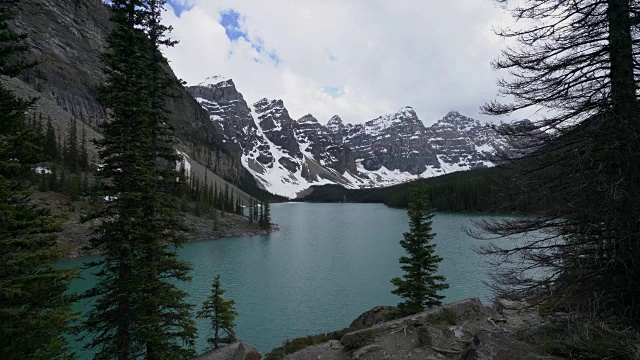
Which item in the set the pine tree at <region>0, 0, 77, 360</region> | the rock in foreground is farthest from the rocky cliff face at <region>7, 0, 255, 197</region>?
the rock in foreground

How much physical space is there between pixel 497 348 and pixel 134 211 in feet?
36.0

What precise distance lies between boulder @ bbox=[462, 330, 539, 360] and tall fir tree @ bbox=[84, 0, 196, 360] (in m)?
9.34

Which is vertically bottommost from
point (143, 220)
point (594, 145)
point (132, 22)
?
point (143, 220)

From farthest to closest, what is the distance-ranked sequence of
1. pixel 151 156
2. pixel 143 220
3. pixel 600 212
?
pixel 151 156
pixel 143 220
pixel 600 212

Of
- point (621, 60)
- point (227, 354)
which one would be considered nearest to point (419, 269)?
point (227, 354)

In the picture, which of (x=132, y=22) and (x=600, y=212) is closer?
(x=600, y=212)

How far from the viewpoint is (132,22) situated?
11.4 m

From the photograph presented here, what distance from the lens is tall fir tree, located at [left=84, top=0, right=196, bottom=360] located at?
10.1 metres

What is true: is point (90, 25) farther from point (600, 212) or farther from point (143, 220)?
point (600, 212)

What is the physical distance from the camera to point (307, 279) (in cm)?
3397

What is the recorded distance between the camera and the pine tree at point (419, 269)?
16.4m

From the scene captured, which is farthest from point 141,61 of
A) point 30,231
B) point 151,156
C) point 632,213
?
point 632,213

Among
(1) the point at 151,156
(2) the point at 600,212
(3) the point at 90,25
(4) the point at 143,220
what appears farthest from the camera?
(3) the point at 90,25

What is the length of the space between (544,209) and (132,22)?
14.3 metres
